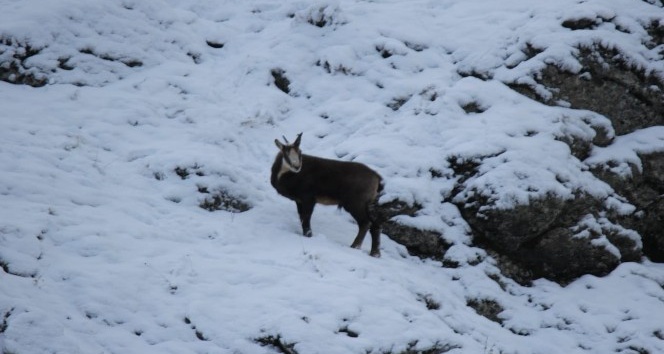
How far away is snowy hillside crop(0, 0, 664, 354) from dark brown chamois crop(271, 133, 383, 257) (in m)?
0.57

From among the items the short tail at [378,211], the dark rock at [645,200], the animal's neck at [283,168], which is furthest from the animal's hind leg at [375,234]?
the dark rock at [645,200]

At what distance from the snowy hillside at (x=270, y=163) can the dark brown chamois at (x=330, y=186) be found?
1.88 ft

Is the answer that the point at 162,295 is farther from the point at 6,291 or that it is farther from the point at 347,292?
the point at 347,292

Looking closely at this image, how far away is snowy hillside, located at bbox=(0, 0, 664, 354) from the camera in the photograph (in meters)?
7.11

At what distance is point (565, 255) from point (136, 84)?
10.5 m

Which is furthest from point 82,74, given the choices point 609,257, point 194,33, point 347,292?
point 609,257

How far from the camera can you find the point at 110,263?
25.0 ft

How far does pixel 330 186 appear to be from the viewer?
10023 mm

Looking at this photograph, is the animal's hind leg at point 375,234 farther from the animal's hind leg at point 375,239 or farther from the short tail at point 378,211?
the short tail at point 378,211

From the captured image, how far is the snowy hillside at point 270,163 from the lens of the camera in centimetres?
711

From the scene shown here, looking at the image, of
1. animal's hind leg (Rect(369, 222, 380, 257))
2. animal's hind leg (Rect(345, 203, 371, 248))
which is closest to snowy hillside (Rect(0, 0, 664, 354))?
animal's hind leg (Rect(345, 203, 371, 248))

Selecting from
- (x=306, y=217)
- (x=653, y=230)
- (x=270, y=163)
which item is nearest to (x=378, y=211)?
(x=306, y=217)

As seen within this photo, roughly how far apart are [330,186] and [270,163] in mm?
2729

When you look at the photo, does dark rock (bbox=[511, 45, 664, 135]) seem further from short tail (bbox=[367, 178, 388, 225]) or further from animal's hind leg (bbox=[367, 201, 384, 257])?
animal's hind leg (bbox=[367, 201, 384, 257])
